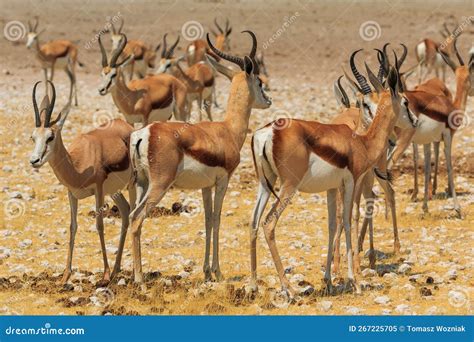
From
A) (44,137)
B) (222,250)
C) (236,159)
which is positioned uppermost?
(44,137)

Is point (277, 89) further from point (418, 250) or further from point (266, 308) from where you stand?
point (266, 308)

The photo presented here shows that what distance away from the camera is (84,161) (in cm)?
919

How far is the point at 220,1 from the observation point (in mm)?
55500

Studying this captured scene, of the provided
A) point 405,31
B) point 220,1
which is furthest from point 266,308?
point 220,1

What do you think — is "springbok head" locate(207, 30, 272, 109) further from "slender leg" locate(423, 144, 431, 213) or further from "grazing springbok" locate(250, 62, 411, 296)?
"slender leg" locate(423, 144, 431, 213)

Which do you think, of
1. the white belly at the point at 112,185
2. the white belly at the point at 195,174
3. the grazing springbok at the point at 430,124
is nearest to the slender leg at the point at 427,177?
the grazing springbok at the point at 430,124

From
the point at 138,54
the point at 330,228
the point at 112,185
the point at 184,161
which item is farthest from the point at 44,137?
the point at 138,54

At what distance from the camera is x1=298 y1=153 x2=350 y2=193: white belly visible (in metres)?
8.45

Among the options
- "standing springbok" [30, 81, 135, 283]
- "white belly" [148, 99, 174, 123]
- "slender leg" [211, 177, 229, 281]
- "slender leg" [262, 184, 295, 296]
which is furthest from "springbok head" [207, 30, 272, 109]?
"white belly" [148, 99, 174, 123]

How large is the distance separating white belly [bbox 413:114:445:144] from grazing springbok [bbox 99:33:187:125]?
4.79 m

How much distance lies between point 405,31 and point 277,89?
15.2 m

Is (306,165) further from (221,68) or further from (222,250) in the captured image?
(222,250)

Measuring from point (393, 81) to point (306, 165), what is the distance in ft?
4.72

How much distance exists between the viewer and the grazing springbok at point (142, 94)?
1473cm
